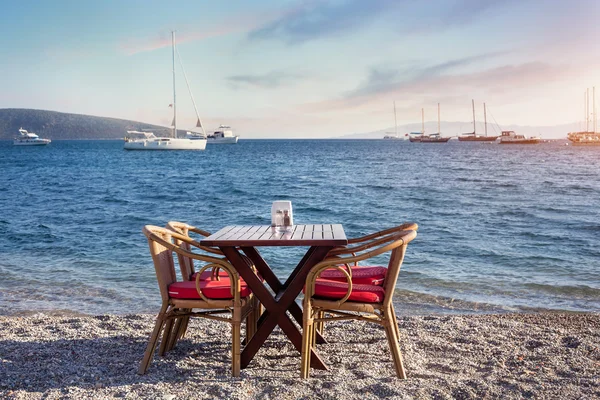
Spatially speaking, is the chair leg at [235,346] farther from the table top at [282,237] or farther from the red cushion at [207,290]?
the table top at [282,237]

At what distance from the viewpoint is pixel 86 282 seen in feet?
26.8

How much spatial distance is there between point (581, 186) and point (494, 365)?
23894mm

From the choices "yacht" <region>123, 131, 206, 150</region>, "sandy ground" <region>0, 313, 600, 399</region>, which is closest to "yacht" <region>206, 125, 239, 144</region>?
"yacht" <region>123, 131, 206, 150</region>

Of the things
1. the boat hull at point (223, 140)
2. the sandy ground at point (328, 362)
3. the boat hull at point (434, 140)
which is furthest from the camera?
the boat hull at point (434, 140)

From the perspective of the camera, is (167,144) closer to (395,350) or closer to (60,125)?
(395,350)

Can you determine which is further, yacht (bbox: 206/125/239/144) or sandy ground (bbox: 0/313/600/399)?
yacht (bbox: 206/125/239/144)

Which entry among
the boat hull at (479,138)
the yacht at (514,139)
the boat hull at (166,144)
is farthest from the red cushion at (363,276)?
the boat hull at (479,138)

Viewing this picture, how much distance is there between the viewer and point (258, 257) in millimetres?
4137

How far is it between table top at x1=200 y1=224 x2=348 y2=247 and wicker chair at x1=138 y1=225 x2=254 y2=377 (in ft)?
0.48

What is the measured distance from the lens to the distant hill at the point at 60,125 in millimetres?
158512

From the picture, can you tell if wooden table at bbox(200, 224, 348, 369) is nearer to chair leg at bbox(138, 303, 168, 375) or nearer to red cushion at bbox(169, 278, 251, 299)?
red cushion at bbox(169, 278, 251, 299)

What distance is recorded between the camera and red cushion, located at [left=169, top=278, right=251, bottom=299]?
375 cm

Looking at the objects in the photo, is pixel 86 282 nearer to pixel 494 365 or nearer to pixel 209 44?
pixel 494 365

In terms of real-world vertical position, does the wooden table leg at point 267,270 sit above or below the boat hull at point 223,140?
below
